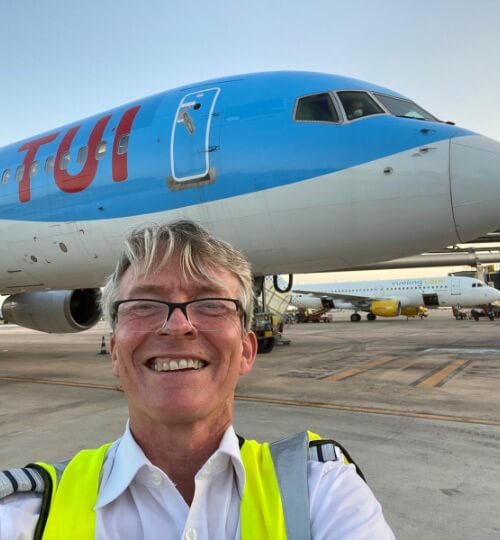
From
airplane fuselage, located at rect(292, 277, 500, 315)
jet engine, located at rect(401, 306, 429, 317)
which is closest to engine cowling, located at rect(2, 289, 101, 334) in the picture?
airplane fuselage, located at rect(292, 277, 500, 315)

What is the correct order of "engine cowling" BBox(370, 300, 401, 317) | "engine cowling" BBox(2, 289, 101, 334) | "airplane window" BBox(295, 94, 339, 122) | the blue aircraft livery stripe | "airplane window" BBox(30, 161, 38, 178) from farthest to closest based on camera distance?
"engine cowling" BBox(370, 300, 401, 317), "engine cowling" BBox(2, 289, 101, 334), "airplane window" BBox(30, 161, 38, 178), "airplane window" BBox(295, 94, 339, 122), the blue aircraft livery stripe

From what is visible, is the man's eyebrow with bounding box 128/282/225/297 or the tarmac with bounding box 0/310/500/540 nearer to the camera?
the man's eyebrow with bounding box 128/282/225/297

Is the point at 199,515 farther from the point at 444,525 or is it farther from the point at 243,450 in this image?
the point at 444,525

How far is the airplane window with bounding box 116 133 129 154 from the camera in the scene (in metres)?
6.04

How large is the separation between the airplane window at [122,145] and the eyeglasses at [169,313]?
527cm

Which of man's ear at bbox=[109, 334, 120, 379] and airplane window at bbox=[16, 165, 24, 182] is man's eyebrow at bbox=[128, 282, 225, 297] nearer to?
man's ear at bbox=[109, 334, 120, 379]

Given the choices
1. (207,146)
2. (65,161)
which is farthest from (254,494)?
(65,161)

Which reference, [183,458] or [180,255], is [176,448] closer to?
[183,458]

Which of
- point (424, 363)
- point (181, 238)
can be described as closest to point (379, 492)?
point (181, 238)

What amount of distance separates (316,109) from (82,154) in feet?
10.8

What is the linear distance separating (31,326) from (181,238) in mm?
11369

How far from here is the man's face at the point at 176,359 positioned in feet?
3.62

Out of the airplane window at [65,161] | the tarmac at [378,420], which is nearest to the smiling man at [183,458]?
the tarmac at [378,420]

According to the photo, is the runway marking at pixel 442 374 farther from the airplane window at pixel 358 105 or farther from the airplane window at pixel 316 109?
the airplane window at pixel 316 109
